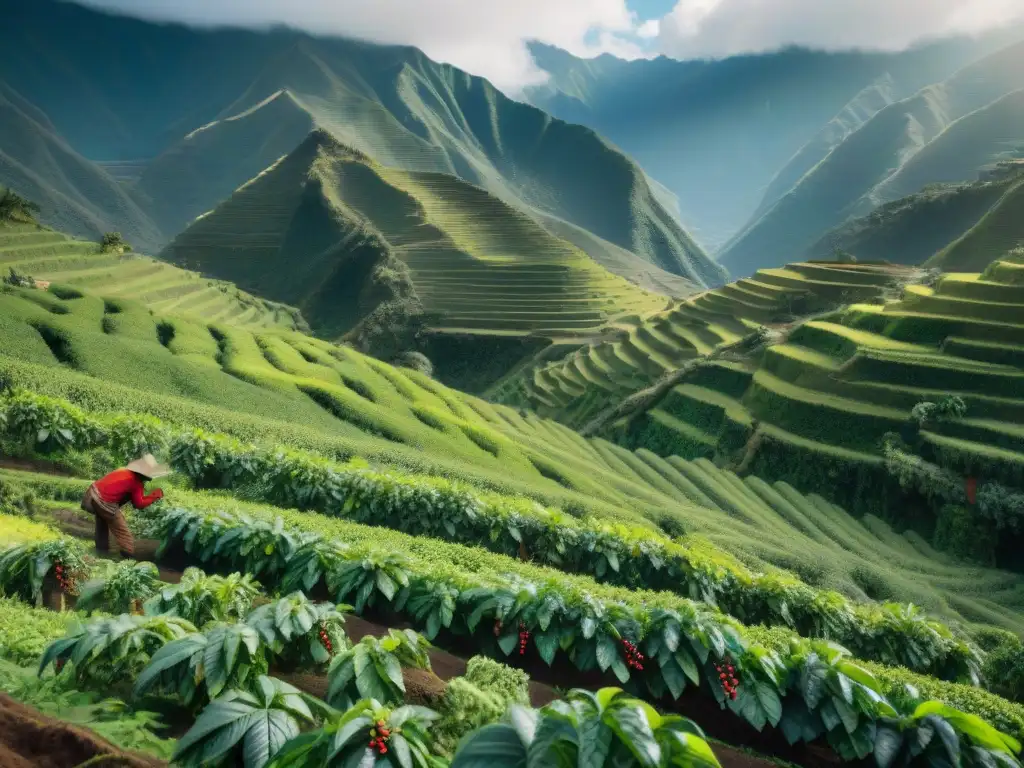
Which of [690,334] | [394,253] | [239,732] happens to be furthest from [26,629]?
[394,253]

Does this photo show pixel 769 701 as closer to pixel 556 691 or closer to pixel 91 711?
pixel 556 691

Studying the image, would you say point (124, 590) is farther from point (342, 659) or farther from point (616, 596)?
point (616, 596)

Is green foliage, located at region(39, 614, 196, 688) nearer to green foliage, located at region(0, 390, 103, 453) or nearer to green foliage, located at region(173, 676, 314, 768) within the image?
green foliage, located at region(173, 676, 314, 768)

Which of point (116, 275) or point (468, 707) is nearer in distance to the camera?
point (468, 707)

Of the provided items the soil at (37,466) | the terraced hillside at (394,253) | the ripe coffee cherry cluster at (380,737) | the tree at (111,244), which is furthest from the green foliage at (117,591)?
the terraced hillside at (394,253)

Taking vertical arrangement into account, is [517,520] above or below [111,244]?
below

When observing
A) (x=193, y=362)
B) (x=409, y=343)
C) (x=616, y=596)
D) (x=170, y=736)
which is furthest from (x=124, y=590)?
(x=409, y=343)

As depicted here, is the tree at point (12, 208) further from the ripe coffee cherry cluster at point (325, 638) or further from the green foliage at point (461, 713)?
the green foliage at point (461, 713)
